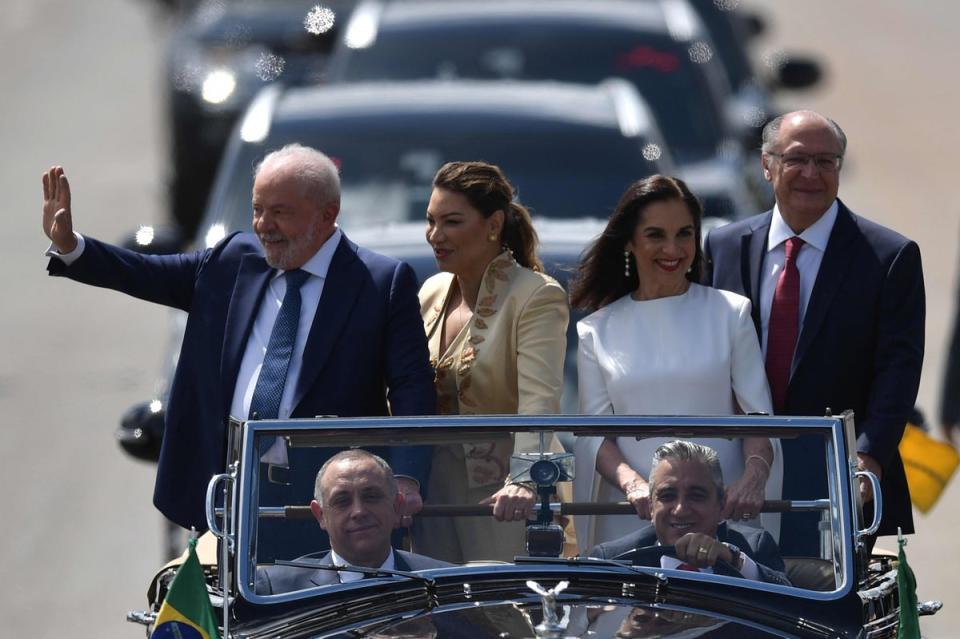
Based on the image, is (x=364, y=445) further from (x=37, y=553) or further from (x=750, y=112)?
(x=750, y=112)

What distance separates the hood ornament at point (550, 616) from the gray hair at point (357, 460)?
0.47 metres

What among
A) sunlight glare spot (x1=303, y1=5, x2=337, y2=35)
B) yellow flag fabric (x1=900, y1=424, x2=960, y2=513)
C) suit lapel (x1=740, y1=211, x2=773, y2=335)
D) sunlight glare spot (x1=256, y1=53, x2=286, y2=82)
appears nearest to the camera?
suit lapel (x1=740, y1=211, x2=773, y2=335)

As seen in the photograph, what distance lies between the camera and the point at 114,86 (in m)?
24.9

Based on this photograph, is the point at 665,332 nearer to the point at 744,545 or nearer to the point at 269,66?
the point at 744,545

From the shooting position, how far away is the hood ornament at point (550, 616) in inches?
169

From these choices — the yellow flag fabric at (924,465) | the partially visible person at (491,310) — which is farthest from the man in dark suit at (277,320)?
the yellow flag fabric at (924,465)

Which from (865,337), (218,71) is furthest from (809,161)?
(218,71)

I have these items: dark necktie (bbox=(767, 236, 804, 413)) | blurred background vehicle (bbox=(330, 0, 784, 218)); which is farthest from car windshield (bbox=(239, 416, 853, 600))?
blurred background vehicle (bbox=(330, 0, 784, 218))

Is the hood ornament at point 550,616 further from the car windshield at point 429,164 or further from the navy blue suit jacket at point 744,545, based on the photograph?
the car windshield at point 429,164

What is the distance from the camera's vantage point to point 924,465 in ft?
21.9

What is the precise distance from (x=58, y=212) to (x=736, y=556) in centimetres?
218

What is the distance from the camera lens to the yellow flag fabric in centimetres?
664

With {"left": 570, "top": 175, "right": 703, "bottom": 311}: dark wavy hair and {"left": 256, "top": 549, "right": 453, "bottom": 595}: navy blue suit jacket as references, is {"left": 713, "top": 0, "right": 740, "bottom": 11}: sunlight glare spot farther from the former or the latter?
{"left": 256, "top": 549, "right": 453, "bottom": 595}: navy blue suit jacket

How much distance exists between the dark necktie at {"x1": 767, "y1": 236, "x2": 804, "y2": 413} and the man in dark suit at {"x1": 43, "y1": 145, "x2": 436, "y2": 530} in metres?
1.00
